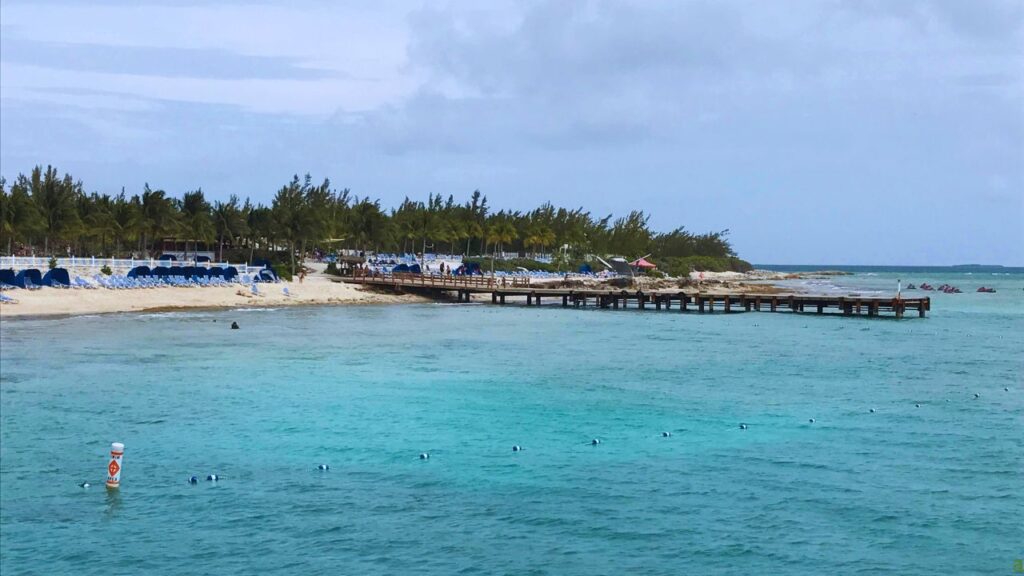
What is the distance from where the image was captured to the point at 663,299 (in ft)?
260

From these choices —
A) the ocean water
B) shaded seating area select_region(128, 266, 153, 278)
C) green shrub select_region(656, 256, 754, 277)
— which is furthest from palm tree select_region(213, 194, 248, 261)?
green shrub select_region(656, 256, 754, 277)

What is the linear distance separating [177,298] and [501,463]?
48.3m

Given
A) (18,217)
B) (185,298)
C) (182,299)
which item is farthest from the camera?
(18,217)

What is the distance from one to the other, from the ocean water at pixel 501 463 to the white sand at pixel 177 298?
15.1m

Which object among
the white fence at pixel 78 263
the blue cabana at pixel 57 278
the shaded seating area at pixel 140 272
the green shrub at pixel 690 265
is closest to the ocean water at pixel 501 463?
the blue cabana at pixel 57 278

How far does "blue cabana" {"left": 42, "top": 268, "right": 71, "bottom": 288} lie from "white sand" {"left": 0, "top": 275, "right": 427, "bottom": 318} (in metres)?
0.68

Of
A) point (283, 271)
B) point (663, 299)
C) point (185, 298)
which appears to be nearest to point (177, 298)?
point (185, 298)

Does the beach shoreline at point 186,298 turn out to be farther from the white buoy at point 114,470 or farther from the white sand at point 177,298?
the white buoy at point 114,470

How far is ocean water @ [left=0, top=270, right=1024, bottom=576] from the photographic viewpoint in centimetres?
1398

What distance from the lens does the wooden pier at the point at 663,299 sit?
71.2 meters

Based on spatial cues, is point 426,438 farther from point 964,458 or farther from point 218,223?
point 218,223

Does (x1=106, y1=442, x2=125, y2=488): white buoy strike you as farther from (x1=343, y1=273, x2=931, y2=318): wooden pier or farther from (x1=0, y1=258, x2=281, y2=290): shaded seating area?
(x1=343, y1=273, x2=931, y2=318): wooden pier

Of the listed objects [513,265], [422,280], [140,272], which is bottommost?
[422,280]

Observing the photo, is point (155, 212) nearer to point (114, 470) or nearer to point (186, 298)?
point (186, 298)
